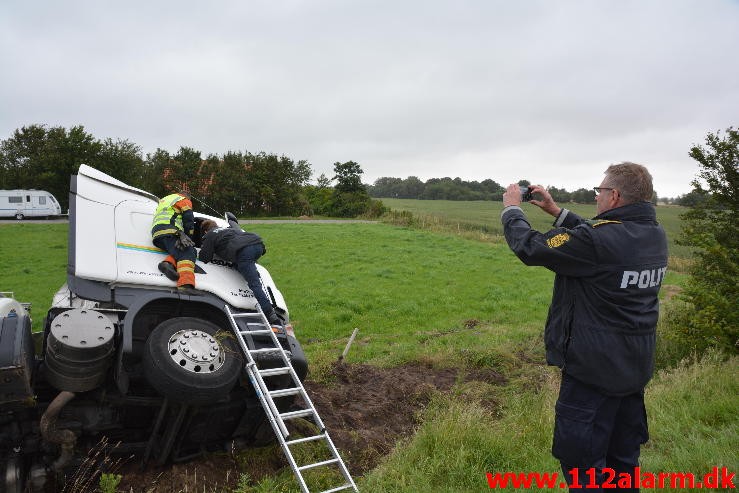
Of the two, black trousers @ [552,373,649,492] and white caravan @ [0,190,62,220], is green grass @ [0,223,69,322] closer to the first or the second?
white caravan @ [0,190,62,220]

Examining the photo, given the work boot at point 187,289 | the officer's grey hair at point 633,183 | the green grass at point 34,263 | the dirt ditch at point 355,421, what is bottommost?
the green grass at point 34,263

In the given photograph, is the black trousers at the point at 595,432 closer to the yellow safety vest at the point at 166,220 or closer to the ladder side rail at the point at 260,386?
the ladder side rail at the point at 260,386

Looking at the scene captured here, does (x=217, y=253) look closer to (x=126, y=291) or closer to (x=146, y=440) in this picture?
(x=126, y=291)

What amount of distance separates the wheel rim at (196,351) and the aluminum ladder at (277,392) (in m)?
0.30

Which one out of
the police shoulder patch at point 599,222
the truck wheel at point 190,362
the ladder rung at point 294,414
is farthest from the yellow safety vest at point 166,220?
the police shoulder patch at point 599,222

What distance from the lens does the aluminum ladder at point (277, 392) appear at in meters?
4.07

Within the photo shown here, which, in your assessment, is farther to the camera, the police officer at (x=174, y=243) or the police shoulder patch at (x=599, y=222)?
the police officer at (x=174, y=243)

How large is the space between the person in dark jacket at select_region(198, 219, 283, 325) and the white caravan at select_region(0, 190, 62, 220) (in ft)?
96.9

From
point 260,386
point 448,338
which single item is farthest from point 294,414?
point 448,338

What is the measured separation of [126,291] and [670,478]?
15.0 ft

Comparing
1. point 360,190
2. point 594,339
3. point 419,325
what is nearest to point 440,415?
point 594,339

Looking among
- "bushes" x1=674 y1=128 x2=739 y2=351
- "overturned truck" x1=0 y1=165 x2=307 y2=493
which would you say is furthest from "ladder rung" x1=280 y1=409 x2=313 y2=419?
"bushes" x1=674 y1=128 x2=739 y2=351

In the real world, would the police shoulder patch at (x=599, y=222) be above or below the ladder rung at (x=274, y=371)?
above

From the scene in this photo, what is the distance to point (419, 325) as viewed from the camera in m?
11.4
